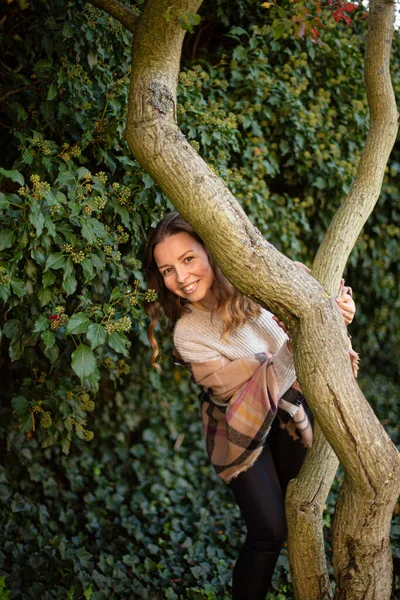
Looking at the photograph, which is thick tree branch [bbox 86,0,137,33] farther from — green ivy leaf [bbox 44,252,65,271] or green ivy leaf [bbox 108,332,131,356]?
green ivy leaf [bbox 108,332,131,356]

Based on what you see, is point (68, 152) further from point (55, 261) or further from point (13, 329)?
point (13, 329)

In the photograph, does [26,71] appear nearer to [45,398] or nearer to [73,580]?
[45,398]

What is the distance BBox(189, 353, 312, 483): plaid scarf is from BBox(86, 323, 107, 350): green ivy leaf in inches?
18.0

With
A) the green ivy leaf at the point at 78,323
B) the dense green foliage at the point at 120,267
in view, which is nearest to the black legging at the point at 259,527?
the dense green foliage at the point at 120,267

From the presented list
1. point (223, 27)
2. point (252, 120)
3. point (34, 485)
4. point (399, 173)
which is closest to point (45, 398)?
point (34, 485)

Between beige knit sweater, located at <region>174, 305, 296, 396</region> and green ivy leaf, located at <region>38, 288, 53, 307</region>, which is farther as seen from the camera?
beige knit sweater, located at <region>174, 305, 296, 396</region>

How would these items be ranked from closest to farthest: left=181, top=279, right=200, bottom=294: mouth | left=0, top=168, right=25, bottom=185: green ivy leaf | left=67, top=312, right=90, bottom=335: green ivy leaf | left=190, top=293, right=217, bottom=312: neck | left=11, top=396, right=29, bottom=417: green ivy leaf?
left=67, top=312, right=90, bottom=335: green ivy leaf → left=0, top=168, right=25, bottom=185: green ivy leaf → left=181, top=279, right=200, bottom=294: mouth → left=190, top=293, right=217, bottom=312: neck → left=11, top=396, right=29, bottom=417: green ivy leaf

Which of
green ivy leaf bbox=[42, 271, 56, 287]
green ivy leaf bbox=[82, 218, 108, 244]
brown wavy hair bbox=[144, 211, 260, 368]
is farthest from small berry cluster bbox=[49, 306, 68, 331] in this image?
brown wavy hair bbox=[144, 211, 260, 368]

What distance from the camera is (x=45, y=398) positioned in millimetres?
2711

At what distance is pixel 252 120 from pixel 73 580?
2783mm

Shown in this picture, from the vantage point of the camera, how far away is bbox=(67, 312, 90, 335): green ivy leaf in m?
1.95

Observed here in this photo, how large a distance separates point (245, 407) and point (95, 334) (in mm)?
611

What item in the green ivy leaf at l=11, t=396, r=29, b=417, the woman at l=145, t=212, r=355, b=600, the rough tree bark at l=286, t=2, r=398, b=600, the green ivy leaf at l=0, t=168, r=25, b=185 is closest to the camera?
the rough tree bark at l=286, t=2, r=398, b=600

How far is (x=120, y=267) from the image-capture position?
7.97 feet
